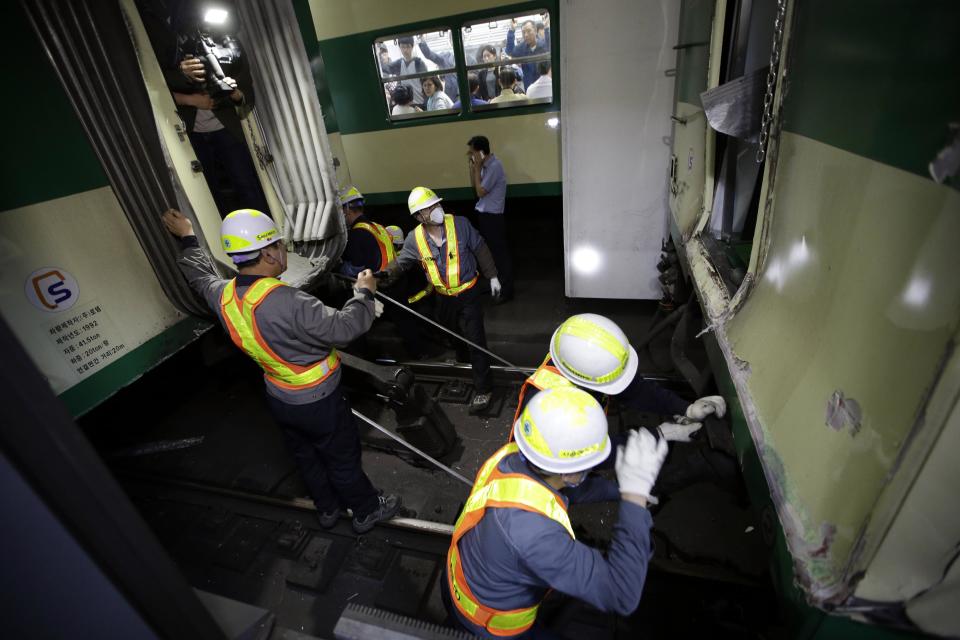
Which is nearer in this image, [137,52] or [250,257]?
[250,257]

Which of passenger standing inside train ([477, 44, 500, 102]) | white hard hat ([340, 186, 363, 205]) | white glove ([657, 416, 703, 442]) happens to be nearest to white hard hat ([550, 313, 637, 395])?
white glove ([657, 416, 703, 442])

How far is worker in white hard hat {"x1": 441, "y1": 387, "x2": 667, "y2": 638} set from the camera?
1479 millimetres

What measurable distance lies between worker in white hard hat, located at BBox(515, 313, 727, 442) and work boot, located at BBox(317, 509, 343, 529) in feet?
5.86

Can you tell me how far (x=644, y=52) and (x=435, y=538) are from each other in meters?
4.37

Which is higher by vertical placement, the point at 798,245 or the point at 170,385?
the point at 798,245

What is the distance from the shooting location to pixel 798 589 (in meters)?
1.25

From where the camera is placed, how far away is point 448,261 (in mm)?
3701

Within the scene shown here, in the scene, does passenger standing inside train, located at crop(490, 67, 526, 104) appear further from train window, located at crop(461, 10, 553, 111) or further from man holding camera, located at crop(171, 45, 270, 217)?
man holding camera, located at crop(171, 45, 270, 217)

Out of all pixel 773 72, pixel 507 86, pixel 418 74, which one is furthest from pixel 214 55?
pixel 773 72

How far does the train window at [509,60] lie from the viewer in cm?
499

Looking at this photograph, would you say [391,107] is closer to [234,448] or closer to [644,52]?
[644,52]

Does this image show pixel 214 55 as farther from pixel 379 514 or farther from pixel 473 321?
pixel 379 514

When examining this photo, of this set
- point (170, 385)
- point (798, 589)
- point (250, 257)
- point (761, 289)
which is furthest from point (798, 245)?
point (170, 385)

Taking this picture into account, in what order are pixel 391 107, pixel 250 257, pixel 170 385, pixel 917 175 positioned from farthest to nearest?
pixel 391 107, pixel 170 385, pixel 250 257, pixel 917 175
